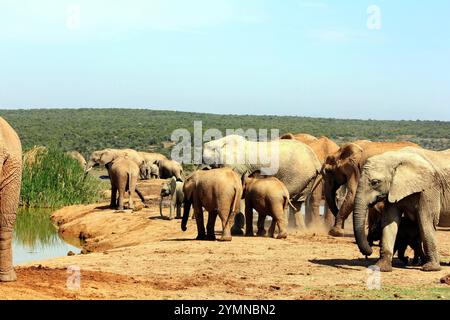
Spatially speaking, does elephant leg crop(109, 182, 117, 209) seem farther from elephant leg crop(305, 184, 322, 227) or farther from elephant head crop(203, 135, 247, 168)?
elephant head crop(203, 135, 247, 168)

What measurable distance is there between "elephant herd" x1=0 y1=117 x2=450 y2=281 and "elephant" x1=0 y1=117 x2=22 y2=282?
0.04 ft

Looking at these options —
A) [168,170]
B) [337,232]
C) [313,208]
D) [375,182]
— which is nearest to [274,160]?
[337,232]

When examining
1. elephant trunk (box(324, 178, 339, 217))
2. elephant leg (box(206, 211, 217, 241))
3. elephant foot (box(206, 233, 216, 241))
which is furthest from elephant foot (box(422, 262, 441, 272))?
elephant trunk (box(324, 178, 339, 217))

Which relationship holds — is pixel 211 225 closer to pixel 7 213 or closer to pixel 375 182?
pixel 375 182

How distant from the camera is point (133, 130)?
274ft

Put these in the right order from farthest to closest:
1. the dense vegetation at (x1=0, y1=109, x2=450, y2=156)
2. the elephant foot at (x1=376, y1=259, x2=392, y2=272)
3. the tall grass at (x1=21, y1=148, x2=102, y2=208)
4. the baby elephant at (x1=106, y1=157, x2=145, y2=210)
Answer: the dense vegetation at (x1=0, y1=109, x2=450, y2=156) → the tall grass at (x1=21, y1=148, x2=102, y2=208) → the baby elephant at (x1=106, y1=157, x2=145, y2=210) → the elephant foot at (x1=376, y1=259, x2=392, y2=272)

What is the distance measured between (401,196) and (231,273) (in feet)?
8.44

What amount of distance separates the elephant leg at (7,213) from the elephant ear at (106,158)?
1819 centimetres

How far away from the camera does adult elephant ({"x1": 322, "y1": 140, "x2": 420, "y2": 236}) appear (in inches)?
714

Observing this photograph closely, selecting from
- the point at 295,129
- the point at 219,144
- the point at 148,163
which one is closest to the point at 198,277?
the point at 219,144

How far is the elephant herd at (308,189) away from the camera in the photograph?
1273cm

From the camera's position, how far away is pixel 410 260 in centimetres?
1416

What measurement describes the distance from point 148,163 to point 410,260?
26.7 meters
